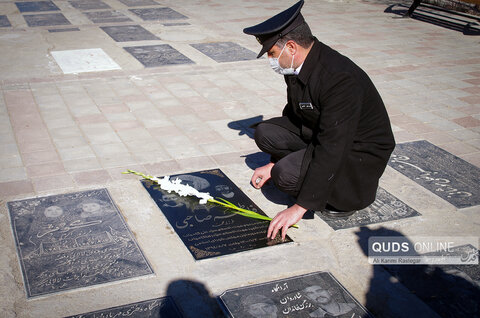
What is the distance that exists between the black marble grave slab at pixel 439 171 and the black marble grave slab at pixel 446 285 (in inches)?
35.2

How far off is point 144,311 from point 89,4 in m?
10.8

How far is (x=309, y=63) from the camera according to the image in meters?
3.50

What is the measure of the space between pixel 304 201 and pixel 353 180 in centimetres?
47

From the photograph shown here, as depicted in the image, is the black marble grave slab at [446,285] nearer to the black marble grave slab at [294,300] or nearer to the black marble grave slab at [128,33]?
the black marble grave slab at [294,300]

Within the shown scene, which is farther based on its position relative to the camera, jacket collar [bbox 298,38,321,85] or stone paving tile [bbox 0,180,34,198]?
stone paving tile [bbox 0,180,34,198]

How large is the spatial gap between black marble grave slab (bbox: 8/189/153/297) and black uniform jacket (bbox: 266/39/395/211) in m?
1.28

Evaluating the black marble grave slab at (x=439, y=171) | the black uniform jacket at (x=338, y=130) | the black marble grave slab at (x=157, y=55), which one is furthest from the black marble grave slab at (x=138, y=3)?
the black uniform jacket at (x=338, y=130)

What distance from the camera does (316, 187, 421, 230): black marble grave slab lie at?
388cm

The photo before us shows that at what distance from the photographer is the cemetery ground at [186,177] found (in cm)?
309

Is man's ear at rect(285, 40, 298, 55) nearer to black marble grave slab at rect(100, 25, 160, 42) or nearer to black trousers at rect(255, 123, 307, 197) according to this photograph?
black trousers at rect(255, 123, 307, 197)

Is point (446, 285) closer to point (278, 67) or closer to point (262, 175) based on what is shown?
point (262, 175)

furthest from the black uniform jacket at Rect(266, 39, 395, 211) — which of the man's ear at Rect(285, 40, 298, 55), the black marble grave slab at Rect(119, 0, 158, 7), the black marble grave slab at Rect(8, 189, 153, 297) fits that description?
the black marble grave slab at Rect(119, 0, 158, 7)

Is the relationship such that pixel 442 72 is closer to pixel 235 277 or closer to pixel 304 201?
pixel 304 201

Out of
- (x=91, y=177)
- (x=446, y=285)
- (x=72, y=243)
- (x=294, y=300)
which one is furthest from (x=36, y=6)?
(x=446, y=285)
